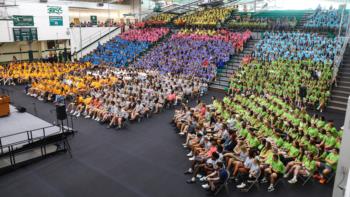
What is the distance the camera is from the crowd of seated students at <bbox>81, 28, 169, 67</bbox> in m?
27.7

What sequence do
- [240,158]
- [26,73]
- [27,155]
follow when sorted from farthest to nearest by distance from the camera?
[26,73] < [27,155] < [240,158]

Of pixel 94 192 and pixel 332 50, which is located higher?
pixel 332 50

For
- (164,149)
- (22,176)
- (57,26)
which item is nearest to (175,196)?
(164,149)

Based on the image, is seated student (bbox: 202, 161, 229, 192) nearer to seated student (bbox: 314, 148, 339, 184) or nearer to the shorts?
seated student (bbox: 314, 148, 339, 184)

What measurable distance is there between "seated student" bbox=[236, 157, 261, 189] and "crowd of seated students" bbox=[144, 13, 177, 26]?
27.7 metres

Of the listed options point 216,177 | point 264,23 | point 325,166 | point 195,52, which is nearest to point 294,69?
point 195,52

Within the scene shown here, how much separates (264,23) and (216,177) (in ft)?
72.1

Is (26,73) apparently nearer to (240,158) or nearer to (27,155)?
(27,155)

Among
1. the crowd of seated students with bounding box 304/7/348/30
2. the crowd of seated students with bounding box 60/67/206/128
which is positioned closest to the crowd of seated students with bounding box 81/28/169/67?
the crowd of seated students with bounding box 60/67/206/128

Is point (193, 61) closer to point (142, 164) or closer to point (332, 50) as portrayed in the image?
point (332, 50)

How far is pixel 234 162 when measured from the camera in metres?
7.96

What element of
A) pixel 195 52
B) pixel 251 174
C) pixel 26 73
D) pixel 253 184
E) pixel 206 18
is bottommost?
pixel 253 184

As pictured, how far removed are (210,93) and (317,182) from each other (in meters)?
11.6

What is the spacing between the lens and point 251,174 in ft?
24.8
